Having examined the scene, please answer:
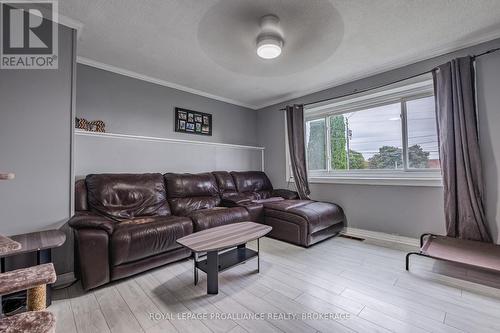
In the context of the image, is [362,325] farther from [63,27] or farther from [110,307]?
[63,27]

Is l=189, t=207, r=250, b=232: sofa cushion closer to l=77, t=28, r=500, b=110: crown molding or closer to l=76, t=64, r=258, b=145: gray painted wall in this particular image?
l=76, t=64, r=258, b=145: gray painted wall

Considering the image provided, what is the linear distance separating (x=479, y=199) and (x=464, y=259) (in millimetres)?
810

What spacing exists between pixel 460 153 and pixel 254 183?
289 centimetres

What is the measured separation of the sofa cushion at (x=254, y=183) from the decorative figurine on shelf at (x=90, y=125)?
6.82ft

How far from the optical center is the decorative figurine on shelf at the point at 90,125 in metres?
2.67

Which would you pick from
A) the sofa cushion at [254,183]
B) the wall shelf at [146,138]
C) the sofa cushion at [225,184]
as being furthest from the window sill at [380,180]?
the wall shelf at [146,138]

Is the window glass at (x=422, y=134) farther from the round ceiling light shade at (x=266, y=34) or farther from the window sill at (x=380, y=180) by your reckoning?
the round ceiling light shade at (x=266, y=34)

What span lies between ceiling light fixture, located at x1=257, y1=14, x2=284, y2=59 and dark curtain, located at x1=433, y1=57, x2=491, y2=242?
6.38 ft

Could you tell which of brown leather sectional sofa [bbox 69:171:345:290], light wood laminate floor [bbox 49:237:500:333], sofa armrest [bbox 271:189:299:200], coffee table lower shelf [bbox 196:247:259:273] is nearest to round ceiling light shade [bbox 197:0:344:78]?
brown leather sectional sofa [bbox 69:171:345:290]

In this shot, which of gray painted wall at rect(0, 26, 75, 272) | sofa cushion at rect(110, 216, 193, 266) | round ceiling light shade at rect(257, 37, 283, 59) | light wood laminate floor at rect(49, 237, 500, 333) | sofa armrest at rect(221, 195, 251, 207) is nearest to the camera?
light wood laminate floor at rect(49, 237, 500, 333)

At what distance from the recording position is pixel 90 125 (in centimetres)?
277

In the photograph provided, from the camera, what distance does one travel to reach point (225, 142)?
14.3ft

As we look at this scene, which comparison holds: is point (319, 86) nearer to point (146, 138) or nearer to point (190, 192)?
point (190, 192)

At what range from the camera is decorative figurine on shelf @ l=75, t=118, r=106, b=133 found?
2669 millimetres
